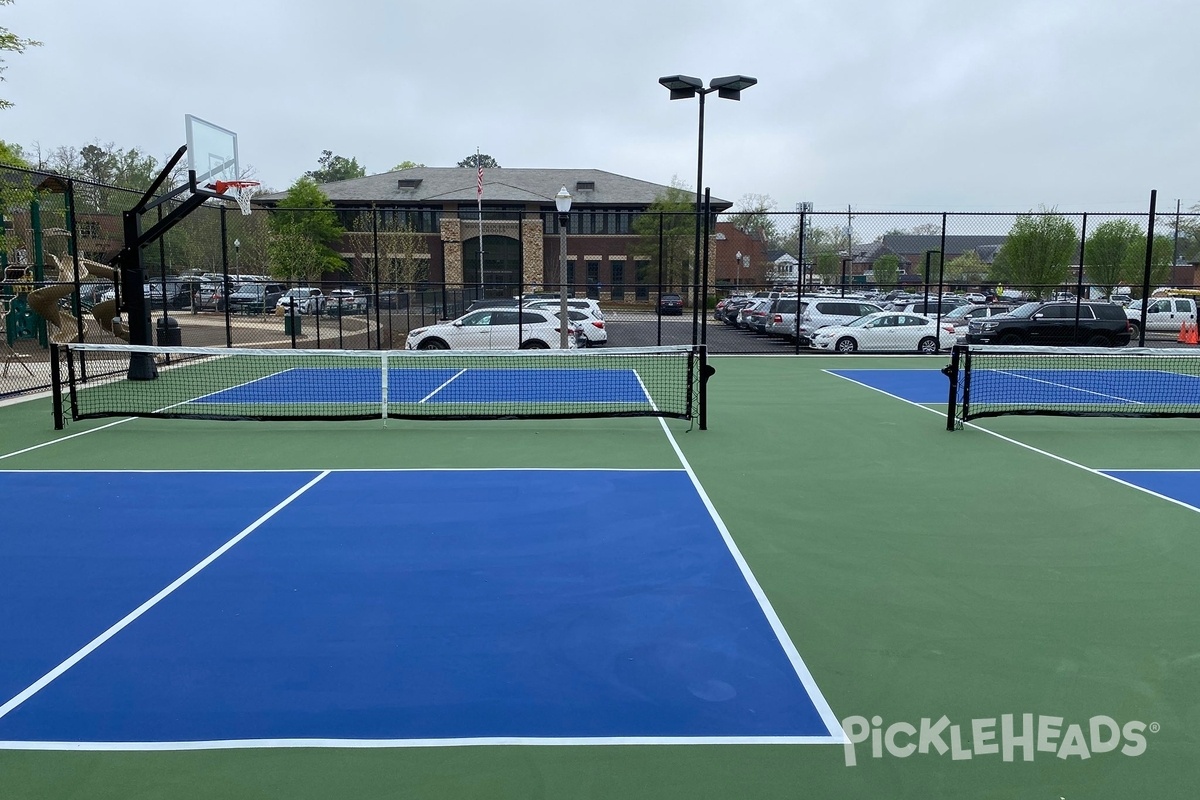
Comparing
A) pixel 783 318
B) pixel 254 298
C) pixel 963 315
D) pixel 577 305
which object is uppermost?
pixel 254 298

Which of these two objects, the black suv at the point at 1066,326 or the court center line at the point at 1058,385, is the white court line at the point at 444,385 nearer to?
the court center line at the point at 1058,385

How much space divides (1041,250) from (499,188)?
28.9 meters

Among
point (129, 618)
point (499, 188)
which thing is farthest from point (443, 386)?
point (499, 188)

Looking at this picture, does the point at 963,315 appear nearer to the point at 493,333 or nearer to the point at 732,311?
the point at 732,311

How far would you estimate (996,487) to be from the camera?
28.6ft

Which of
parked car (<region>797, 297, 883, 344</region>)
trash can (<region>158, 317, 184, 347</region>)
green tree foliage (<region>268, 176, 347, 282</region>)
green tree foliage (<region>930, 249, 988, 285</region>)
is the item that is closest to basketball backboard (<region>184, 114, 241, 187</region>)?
trash can (<region>158, 317, 184, 347</region>)

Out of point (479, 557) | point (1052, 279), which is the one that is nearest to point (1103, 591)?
point (479, 557)

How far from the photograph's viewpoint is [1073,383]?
16641 mm

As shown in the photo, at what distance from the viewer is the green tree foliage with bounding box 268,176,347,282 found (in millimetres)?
41469

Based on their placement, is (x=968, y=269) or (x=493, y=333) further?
(x=968, y=269)

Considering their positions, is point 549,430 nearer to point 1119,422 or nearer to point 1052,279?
point 1119,422

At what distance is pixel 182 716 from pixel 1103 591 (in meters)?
5.67

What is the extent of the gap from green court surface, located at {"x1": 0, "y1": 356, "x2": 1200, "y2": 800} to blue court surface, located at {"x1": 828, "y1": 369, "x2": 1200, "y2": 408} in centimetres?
242

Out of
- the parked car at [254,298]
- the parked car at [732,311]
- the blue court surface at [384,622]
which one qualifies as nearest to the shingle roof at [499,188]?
the parked car at [254,298]
